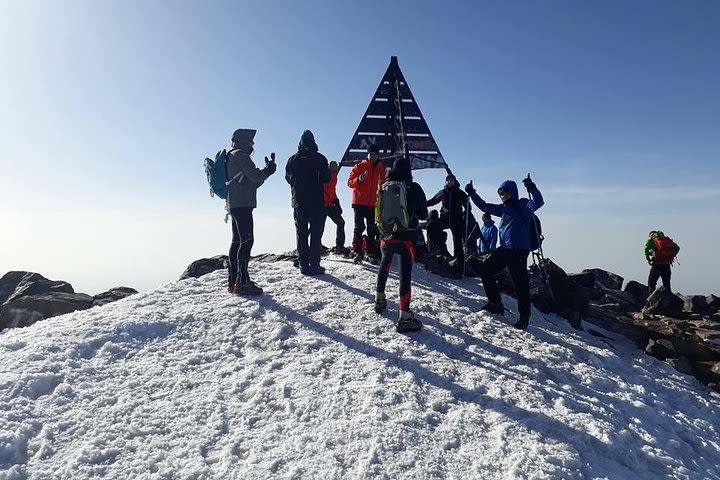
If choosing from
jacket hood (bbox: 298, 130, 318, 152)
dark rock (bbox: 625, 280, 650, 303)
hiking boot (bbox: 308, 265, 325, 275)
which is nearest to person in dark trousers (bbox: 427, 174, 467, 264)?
→ hiking boot (bbox: 308, 265, 325, 275)

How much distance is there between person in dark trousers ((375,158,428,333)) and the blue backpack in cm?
326

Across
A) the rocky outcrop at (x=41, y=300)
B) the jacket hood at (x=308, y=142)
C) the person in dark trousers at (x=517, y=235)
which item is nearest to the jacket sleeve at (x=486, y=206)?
the person in dark trousers at (x=517, y=235)

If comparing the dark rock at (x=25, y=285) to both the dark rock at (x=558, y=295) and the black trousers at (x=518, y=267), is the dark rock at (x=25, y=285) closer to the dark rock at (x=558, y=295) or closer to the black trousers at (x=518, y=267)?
the black trousers at (x=518, y=267)

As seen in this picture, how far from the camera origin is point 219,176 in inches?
345

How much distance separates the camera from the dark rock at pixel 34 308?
34.8 feet

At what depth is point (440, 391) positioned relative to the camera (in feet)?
19.5

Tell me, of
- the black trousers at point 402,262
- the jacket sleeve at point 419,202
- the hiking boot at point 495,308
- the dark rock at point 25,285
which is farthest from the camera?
the dark rock at point 25,285

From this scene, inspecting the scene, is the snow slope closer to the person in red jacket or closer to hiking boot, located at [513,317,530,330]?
hiking boot, located at [513,317,530,330]

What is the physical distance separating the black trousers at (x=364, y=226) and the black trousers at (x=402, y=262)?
3.64 metres

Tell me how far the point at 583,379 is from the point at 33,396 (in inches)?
300

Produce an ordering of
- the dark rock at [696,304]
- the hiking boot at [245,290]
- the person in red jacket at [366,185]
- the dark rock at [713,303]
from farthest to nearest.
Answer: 1. the dark rock at [713,303]
2. the dark rock at [696,304]
3. the person in red jacket at [366,185]
4. the hiking boot at [245,290]

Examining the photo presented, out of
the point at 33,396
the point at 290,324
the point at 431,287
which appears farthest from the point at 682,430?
the point at 33,396

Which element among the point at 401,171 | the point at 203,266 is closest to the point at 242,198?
the point at 401,171

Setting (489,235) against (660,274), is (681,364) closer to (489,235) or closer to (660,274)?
(489,235)
